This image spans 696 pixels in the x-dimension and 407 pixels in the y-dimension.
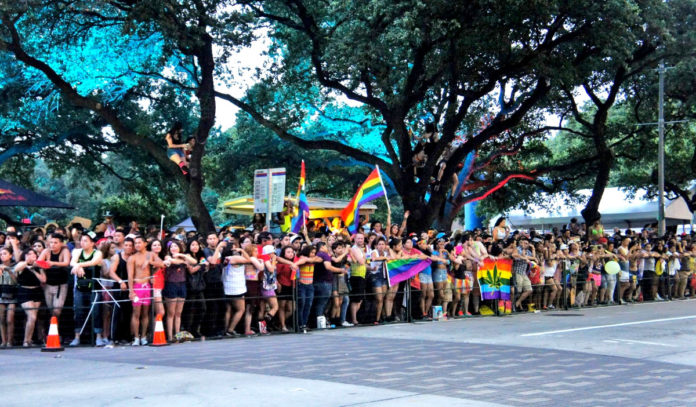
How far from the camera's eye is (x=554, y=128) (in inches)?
1303

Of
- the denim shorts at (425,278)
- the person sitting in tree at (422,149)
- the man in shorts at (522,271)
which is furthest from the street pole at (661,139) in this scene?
the denim shorts at (425,278)

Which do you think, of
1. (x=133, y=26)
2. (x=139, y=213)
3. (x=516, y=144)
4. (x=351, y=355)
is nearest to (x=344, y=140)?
(x=516, y=144)

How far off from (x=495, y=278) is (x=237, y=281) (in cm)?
695

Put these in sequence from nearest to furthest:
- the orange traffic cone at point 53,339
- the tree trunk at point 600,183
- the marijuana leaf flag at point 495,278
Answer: the orange traffic cone at point 53,339 → the marijuana leaf flag at point 495,278 → the tree trunk at point 600,183

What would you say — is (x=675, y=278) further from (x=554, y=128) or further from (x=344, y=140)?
(x=344, y=140)

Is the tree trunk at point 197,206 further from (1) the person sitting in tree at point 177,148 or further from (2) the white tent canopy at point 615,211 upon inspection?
(2) the white tent canopy at point 615,211

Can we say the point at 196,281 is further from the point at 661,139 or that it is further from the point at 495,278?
the point at 661,139

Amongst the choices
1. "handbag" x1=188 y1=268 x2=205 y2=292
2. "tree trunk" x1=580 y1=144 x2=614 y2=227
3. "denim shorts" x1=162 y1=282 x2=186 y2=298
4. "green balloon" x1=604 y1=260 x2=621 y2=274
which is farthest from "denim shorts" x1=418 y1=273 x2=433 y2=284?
"tree trunk" x1=580 y1=144 x2=614 y2=227

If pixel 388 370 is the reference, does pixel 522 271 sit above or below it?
above

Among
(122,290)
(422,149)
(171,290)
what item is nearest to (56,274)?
(122,290)

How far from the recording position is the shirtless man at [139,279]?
13.4 metres

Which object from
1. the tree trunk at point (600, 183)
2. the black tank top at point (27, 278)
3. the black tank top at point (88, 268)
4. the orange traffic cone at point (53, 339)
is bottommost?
the orange traffic cone at point (53, 339)

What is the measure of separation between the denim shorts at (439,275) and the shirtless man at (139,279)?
256 inches

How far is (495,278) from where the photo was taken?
18875 millimetres
